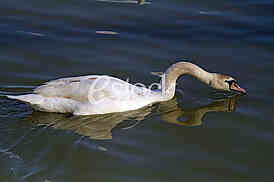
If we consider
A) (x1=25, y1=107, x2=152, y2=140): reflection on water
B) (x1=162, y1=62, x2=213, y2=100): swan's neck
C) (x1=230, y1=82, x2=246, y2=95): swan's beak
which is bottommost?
(x1=25, y1=107, x2=152, y2=140): reflection on water

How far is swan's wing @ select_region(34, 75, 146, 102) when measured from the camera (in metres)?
9.04

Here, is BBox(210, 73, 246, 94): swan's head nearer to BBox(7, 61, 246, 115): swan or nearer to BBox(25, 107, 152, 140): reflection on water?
BBox(7, 61, 246, 115): swan

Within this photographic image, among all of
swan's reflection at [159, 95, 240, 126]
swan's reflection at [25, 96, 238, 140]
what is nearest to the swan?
swan's reflection at [25, 96, 238, 140]

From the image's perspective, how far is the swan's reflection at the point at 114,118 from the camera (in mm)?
8664

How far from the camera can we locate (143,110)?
953 centimetres

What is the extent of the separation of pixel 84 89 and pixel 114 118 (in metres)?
0.72

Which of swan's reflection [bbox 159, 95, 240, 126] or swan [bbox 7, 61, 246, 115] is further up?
swan [bbox 7, 61, 246, 115]

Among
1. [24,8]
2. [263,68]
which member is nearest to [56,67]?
[24,8]

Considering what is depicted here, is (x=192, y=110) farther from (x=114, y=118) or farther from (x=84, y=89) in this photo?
(x=84, y=89)

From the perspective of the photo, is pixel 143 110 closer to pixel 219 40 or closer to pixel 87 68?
pixel 87 68

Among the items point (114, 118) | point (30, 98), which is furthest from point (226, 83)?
point (30, 98)

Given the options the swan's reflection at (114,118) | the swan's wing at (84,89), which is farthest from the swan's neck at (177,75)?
the swan's wing at (84,89)

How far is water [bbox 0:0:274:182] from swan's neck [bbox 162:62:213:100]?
0.82ft

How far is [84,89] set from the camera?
9047 millimetres
